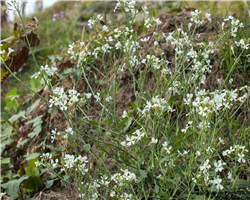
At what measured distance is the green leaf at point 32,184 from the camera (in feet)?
5.41

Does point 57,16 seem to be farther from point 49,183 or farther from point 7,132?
point 49,183

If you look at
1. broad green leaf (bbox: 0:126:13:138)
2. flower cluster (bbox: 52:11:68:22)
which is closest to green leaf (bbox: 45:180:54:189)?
broad green leaf (bbox: 0:126:13:138)

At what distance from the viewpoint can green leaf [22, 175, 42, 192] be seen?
1650 millimetres

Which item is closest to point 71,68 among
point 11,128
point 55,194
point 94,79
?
point 94,79

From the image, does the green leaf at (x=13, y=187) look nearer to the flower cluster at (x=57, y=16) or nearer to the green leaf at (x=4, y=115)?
the green leaf at (x=4, y=115)

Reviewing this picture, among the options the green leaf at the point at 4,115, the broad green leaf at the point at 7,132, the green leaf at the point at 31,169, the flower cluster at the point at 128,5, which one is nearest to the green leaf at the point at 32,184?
the green leaf at the point at 31,169

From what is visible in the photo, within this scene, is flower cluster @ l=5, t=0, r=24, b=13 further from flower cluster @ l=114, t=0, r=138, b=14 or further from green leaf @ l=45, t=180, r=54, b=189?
green leaf @ l=45, t=180, r=54, b=189

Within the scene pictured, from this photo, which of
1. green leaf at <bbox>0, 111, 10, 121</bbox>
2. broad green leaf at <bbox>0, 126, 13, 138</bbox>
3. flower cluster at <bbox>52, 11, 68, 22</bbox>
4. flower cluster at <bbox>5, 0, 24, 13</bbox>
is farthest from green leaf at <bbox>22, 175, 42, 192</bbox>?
flower cluster at <bbox>52, 11, 68, 22</bbox>

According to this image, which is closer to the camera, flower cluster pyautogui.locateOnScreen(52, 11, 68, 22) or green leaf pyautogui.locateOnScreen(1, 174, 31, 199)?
green leaf pyautogui.locateOnScreen(1, 174, 31, 199)

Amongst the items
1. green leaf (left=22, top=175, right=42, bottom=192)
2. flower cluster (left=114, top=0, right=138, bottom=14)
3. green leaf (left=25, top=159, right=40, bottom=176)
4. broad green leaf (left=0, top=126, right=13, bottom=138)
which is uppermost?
flower cluster (left=114, top=0, right=138, bottom=14)

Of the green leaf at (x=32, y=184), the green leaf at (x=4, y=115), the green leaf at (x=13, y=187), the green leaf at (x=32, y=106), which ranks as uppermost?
the green leaf at (x=32, y=106)

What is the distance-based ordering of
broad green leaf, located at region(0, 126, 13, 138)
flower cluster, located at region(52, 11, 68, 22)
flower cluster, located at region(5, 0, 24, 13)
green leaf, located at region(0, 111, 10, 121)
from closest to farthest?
flower cluster, located at region(5, 0, 24, 13), broad green leaf, located at region(0, 126, 13, 138), green leaf, located at region(0, 111, 10, 121), flower cluster, located at region(52, 11, 68, 22)

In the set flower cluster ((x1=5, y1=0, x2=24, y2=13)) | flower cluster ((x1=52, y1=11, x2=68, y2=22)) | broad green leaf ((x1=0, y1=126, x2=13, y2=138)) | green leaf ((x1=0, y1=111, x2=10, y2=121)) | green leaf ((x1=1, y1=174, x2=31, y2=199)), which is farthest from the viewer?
flower cluster ((x1=52, y1=11, x2=68, y2=22))

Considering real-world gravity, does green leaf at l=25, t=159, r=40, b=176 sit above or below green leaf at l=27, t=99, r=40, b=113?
below
